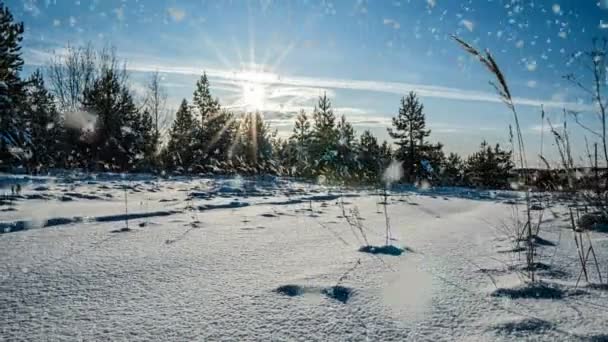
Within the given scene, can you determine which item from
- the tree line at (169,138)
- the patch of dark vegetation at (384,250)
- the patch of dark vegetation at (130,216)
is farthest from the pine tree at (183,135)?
the patch of dark vegetation at (384,250)

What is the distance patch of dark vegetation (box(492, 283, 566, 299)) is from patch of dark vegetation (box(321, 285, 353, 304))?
1.85 feet

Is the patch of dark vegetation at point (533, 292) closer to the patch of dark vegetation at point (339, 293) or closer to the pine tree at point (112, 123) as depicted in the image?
the patch of dark vegetation at point (339, 293)

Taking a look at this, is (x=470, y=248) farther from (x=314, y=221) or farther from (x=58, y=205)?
(x=58, y=205)

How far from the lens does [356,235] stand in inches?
112

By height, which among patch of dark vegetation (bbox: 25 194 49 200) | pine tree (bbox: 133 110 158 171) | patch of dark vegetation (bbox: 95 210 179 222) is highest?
pine tree (bbox: 133 110 158 171)

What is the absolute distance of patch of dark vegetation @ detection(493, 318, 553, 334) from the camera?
1.06 meters

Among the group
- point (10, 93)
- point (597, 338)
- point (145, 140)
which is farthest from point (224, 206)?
point (145, 140)

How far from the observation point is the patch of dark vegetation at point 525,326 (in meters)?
1.06

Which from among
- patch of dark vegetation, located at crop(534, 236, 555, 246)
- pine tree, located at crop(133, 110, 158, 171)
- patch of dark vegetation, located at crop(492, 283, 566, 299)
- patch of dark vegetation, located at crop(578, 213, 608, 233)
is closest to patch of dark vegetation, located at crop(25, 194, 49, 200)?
patch of dark vegetation, located at crop(492, 283, 566, 299)

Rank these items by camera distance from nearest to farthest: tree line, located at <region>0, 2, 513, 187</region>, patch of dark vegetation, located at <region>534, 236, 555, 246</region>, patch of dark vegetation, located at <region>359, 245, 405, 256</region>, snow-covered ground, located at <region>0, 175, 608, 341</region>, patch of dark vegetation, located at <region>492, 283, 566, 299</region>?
snow-covered ground, located at <region>0, 175, 608, 341</region>, patch of dark vegetation, located at <region>492, 283, 566, 299</region>, patch of dark vegetation, located at <region>359, 245, 405, 256</region>, patch of dark vegetation, located at <region>534, 236, 555, 246</region>, tree line, located at <region>0, 2, 513, 187</region>

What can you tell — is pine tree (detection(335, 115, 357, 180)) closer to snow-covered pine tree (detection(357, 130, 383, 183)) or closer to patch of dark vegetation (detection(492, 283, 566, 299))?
snow-covered pine tree (detection(357, 130, 383, 183))

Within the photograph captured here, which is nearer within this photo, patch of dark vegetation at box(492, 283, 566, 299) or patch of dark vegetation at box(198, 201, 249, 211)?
patch of dark vegetation at box(492, 283, 566, 299)

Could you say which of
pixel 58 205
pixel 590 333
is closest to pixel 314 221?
pixel 590 333

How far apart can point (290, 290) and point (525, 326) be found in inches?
32.2
